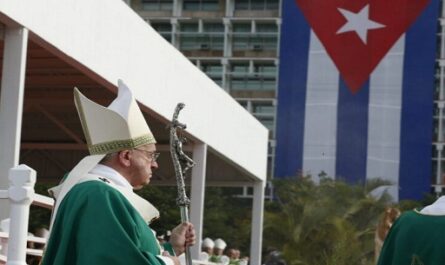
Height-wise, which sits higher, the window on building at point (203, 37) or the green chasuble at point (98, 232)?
the window on building at point (203, 37)

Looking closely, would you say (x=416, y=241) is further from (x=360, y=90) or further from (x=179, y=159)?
(x=360, y=90)

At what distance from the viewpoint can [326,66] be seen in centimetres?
5416

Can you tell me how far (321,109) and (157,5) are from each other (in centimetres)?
3166

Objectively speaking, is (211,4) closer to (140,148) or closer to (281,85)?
(281,85)

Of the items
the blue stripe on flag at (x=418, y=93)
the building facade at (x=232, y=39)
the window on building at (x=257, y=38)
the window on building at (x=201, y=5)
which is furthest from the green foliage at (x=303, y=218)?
the window on building at (x=201, y=5)

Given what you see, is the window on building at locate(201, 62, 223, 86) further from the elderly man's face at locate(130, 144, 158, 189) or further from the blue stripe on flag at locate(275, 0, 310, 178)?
the elderly man's face at locate(130, 144, 158, 189)

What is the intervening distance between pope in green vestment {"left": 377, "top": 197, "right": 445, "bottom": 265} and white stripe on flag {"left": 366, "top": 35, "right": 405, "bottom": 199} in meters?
45.8

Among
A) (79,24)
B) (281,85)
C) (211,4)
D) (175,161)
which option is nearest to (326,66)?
(281,85)

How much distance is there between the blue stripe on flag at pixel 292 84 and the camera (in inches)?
2128

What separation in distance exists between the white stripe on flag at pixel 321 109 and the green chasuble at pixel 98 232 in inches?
1886

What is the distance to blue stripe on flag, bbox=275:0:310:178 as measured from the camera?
2128 inches

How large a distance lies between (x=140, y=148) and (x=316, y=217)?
130 ft

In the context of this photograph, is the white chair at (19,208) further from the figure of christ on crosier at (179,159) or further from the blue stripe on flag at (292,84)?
the blue stripe on flag at (292,84)

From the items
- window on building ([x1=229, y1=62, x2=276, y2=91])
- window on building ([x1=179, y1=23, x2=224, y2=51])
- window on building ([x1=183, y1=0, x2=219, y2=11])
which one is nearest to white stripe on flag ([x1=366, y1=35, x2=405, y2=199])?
window on building ([x1=229, y1=62, x2=276, y2=91])
